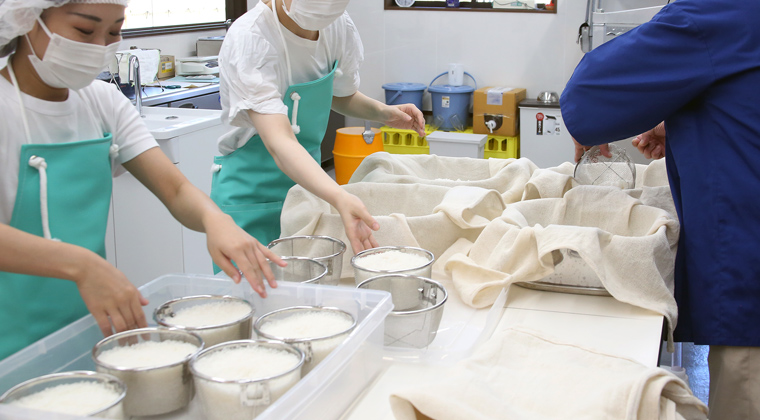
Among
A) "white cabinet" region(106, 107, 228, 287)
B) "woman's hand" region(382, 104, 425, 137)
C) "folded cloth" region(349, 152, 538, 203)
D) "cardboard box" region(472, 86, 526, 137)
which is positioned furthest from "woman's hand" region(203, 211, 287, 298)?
"cardboard box" region(472, 86, 526, 137)

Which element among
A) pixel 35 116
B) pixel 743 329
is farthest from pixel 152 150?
pixel 743 329

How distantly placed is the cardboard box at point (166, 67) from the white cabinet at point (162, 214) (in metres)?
0.86

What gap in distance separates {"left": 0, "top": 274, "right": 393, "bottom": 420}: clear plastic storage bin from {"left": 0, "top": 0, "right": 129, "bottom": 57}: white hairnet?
487 millimetres

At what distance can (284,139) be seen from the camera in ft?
4.95

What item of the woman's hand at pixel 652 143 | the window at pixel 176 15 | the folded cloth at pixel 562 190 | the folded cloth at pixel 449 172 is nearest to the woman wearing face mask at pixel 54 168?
the folded cloth at pixel 449 172

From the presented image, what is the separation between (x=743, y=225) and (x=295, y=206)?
0.93 metres

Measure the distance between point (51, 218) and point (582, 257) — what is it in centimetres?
97

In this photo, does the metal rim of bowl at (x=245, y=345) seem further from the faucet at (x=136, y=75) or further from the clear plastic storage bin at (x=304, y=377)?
the faucet at (x=136, y=75)

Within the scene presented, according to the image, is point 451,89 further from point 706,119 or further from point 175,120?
point 706,119

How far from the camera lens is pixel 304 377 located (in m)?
0.81

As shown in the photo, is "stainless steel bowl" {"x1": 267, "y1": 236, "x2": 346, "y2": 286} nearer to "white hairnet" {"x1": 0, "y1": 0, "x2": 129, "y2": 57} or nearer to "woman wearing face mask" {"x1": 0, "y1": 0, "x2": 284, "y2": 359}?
"woman wearing face mask" {"x1": 0, "y1": 0, "x2": 284, "y2": 359}

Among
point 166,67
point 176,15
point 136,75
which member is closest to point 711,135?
point 136,75

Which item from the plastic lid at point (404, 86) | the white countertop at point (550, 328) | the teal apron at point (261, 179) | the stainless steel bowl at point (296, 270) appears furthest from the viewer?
the plastic lid at point (404, 86)

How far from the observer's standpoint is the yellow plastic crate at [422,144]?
13.4 ft
